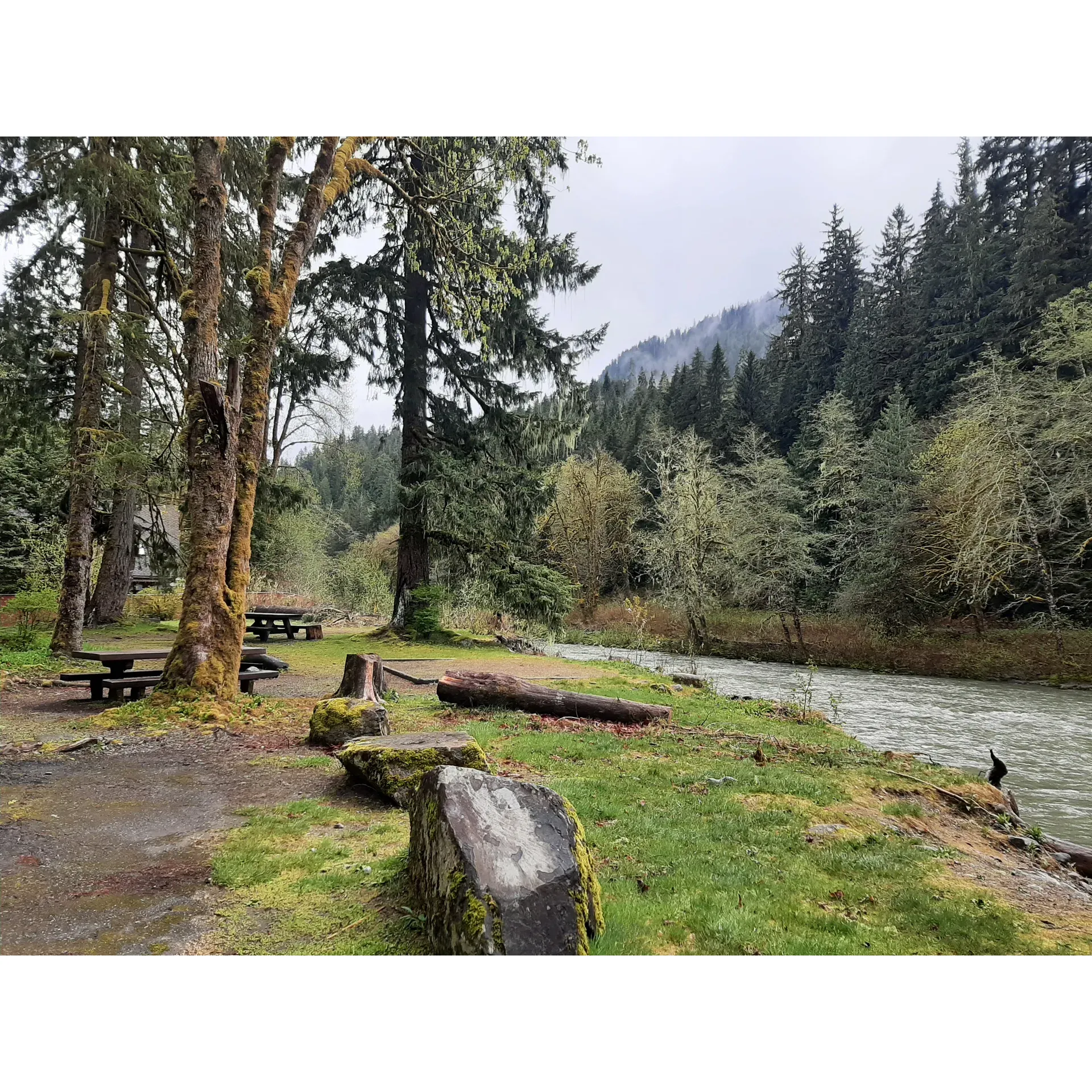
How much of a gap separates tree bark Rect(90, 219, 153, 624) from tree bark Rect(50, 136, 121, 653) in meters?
0.45

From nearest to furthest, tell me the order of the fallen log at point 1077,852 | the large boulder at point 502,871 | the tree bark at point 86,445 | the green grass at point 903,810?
the large boulder at point 502,871 → the fallen log at point 1077,852 → the green grass at point 903,810 → the tree bark at point 86,445

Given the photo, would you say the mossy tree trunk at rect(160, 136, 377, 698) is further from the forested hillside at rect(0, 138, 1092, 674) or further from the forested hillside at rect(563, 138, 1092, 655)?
the forested hillside at rect(563, 138, 1092, 655)

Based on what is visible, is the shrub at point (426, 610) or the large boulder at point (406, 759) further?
the shrub at point (426, 610)

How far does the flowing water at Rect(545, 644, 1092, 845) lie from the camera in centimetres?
725

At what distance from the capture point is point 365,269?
17375 millimetres

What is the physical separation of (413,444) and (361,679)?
1160 cm

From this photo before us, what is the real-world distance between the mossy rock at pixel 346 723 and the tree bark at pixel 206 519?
1.57 meters

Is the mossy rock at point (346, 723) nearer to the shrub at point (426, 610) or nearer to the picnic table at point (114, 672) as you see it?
the picnic table at point (114, 672)

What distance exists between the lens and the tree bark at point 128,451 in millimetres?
11109

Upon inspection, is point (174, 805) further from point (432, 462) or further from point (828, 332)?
point (828, 332)

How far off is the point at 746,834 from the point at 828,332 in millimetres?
46939

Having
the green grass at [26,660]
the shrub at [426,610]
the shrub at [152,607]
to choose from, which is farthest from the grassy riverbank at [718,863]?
the shrub at [152,607]

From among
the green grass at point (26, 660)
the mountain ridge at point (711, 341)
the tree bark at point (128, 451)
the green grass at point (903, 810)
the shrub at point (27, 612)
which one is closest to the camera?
the green grass at point (903, 810)

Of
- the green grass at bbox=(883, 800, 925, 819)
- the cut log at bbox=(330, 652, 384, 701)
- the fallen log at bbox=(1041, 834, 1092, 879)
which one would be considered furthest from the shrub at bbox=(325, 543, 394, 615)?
the fallen log at bbox=(1041, 834, 1092, 879)
